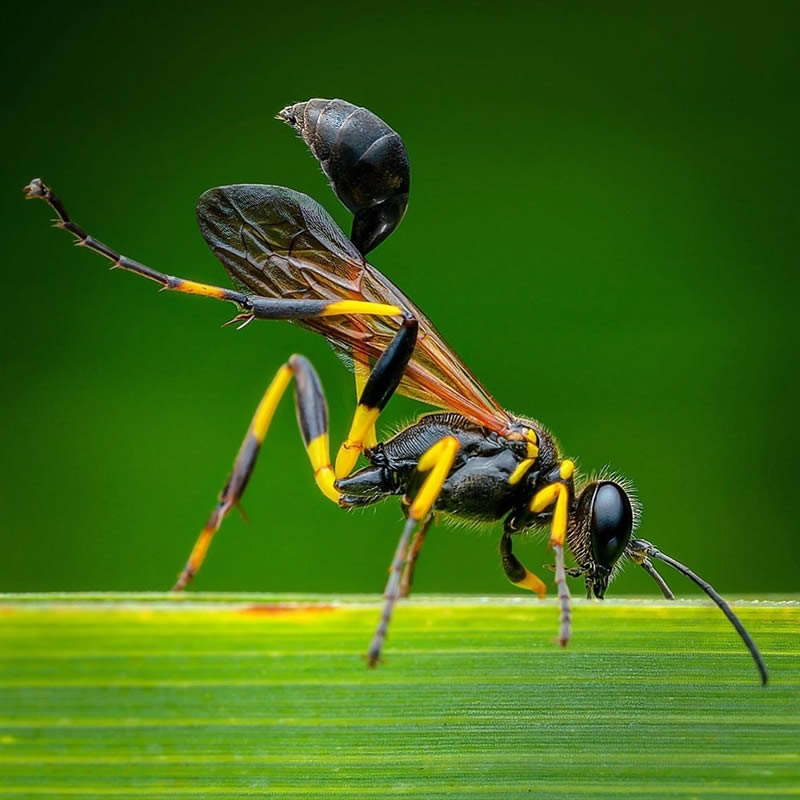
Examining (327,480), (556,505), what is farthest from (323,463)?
(556,505)

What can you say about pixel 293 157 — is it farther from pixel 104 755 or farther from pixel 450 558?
pixel 104 755

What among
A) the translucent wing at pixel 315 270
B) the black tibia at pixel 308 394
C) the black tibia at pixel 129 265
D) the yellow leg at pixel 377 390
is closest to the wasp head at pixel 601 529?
the translucent wing at pixel 315 270

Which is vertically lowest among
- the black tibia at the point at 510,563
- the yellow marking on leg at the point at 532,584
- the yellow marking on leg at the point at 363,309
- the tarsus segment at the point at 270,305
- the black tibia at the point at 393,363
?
the yellow marking on leg at the point at 532,584

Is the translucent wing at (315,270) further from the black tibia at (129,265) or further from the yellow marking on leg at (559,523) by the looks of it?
the yellow marking on leg at (559,523)

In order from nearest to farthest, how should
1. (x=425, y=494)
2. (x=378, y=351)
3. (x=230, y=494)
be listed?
(x=230, y=494)
(x=425, y=494)
(x=378, y=351)

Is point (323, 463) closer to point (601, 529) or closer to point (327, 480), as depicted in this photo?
point (327, 480)

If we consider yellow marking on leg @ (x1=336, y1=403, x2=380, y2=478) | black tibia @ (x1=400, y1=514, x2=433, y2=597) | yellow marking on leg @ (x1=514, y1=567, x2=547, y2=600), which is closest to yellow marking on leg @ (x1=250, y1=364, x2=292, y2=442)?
yellow marking on leg @ (x1=336, y1=403, x2=380, y2=478)

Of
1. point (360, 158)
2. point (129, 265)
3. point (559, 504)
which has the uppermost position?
point (360, 158)
